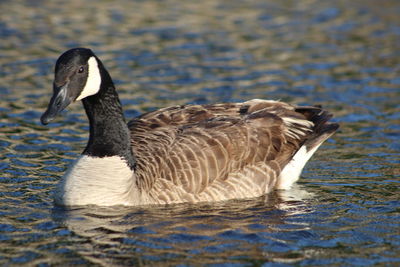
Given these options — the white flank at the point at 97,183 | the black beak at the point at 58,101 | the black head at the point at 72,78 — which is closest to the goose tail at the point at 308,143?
the white flank at the point at 97,183

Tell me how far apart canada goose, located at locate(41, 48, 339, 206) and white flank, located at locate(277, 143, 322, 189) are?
0.05ft

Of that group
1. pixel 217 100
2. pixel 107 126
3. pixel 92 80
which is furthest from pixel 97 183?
pixel 217 100

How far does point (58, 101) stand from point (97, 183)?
134 centimetres

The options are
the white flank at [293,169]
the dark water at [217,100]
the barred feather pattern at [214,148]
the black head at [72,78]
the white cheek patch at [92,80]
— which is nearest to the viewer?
the dark water at [217,100]

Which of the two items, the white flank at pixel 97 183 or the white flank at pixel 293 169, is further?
the white flank at pixel 293 169

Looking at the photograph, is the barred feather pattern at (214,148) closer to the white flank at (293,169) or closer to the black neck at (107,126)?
the white flank at (293,169)

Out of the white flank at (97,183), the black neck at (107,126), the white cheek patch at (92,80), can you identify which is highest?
the white cheek patch at (92,80)

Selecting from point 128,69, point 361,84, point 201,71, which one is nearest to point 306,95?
point 361,84

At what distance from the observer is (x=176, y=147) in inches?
440

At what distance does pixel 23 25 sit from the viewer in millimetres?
20812

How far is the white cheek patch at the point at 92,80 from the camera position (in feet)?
34.1

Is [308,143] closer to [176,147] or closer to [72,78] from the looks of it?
Answer: [176,147]

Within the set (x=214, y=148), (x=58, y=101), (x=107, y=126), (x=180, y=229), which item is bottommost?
(x=180, y=229)

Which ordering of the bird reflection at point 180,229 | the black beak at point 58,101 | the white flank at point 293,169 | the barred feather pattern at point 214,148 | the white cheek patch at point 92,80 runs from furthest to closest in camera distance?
the white flank at point 293,169 → the barred feather pattern at point 214,148 → the white cheek patch at point 92,80 → the black beak at point 58,101 → the bird reflection at point 180,229
